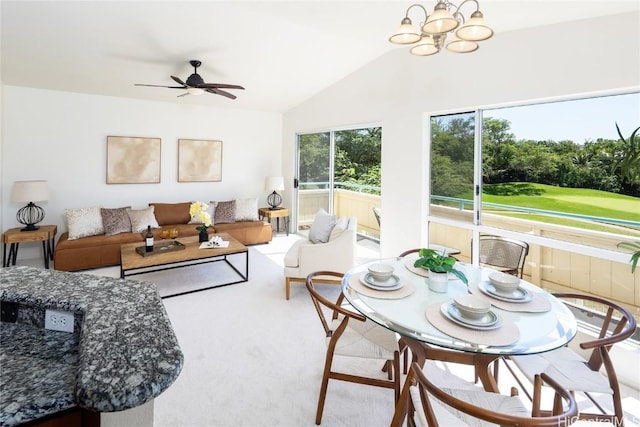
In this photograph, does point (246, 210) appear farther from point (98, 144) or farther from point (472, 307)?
point (472, 307)

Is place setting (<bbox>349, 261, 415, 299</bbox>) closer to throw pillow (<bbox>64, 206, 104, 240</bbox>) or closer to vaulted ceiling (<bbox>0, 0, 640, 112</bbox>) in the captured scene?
vaulted ceiling (<bbox>0, 0, 640, 112</bbox>)

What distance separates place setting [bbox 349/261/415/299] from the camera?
6.44 ft

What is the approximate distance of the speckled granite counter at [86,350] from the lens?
2.38 ft

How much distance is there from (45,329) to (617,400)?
2486 mm

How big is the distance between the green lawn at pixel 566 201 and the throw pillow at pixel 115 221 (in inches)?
189

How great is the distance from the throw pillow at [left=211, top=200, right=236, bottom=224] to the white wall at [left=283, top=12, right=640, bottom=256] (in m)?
2.12

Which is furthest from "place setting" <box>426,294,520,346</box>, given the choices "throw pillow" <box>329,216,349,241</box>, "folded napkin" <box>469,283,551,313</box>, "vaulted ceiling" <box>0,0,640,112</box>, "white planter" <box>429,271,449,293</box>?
"vaulted ceiling" <box>0,0,640,112</box>

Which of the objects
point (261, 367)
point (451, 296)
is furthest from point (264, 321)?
point (451, 296)

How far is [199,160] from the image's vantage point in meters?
6.07

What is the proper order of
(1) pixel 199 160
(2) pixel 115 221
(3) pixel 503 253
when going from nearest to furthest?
(3) pixel 503 253 → (2) pixel 115 221 → (1) pixel 199 160

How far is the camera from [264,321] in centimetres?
313

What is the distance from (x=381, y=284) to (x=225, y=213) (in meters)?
4.22

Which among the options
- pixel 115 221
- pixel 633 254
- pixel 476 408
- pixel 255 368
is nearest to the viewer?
pixel 476 408

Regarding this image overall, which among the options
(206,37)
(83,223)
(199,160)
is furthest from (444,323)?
(199,160)
